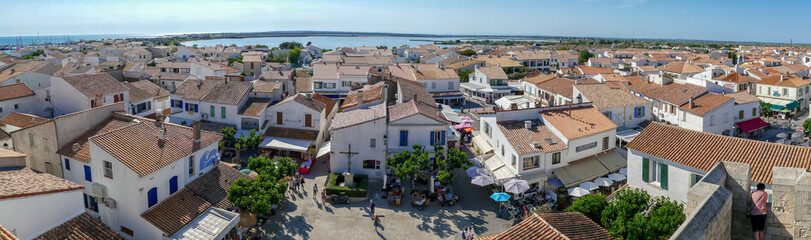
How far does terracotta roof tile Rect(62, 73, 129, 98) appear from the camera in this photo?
39938 millimetres

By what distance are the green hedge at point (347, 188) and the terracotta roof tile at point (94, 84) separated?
22.4 m

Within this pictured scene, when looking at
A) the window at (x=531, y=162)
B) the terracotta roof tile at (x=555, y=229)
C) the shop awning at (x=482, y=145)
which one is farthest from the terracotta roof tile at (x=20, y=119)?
the terracotta roof tile at (x=555, y=229)

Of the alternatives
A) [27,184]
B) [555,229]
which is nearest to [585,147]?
[555,229]

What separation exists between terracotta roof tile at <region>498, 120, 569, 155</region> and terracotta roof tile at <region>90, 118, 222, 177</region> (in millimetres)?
18778

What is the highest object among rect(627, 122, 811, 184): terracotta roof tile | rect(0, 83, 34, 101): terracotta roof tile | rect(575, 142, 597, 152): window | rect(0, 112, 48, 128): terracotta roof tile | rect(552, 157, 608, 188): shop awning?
rect(0, 83, 34, 101): terracotta roof tile

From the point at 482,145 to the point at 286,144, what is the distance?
15290 mm

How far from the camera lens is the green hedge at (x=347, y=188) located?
31.0 meters

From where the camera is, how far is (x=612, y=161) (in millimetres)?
33969

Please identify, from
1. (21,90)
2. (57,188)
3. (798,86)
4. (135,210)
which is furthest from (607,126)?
(21,90)

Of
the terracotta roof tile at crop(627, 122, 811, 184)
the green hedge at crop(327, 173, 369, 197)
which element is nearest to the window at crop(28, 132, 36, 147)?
the green hedge at crop(327, 173, 369, 197)

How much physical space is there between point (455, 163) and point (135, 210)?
58.7 feet

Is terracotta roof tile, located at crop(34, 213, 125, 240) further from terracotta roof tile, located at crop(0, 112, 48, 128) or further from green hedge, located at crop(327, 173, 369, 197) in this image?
terracotta roof tile, located at crop(0, 112, 48, 128)

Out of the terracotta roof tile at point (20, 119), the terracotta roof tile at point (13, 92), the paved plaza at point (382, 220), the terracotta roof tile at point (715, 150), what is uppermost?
→ the terracotta roof tile at point (13, 92)

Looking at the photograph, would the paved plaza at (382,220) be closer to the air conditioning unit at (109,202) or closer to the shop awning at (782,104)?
the air conditioning unit at (109,202)
